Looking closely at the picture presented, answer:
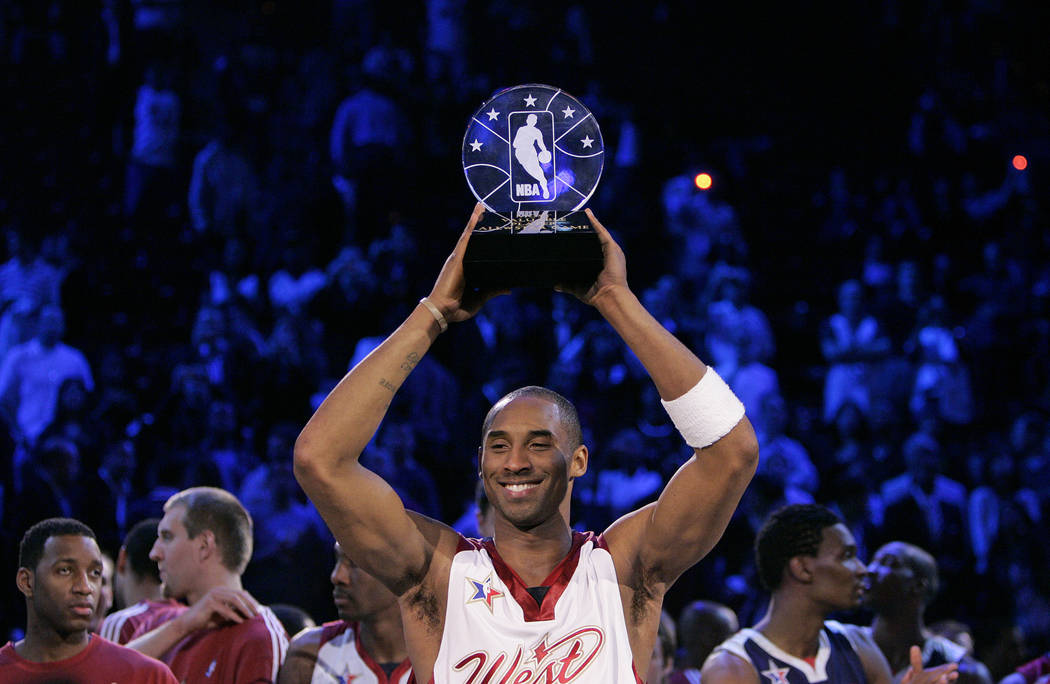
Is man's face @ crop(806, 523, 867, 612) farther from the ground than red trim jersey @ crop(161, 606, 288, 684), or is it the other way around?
man's face @ crop(806, 523, 867, 612)

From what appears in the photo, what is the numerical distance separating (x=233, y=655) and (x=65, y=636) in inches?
25.7

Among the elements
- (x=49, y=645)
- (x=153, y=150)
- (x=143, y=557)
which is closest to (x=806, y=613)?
(x=49, y=645)

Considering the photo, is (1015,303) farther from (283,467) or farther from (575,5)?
(283,467)

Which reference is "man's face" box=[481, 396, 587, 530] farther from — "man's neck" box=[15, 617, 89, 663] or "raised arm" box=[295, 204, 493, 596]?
"man's neck" box=[15, 617, 89, 663]

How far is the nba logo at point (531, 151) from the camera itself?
3197 mm

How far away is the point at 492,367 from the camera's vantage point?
8.36 meters

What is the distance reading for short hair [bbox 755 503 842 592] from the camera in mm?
4441

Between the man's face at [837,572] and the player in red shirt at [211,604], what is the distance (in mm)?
1929

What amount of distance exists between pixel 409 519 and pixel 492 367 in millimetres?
5523

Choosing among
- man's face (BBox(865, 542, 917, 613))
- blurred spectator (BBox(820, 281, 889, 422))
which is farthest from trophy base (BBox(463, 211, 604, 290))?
blurred spectator (BBox(820, 281, 889, 422))

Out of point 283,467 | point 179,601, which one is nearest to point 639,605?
point 179,601

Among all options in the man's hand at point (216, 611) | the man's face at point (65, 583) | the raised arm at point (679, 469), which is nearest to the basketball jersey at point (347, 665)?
the man's hand at point (216, 611)

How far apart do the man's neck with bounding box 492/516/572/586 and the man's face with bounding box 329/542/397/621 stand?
1.20 meters

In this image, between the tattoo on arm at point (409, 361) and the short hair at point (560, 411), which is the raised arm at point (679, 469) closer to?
the short hair at point (560, 411)
